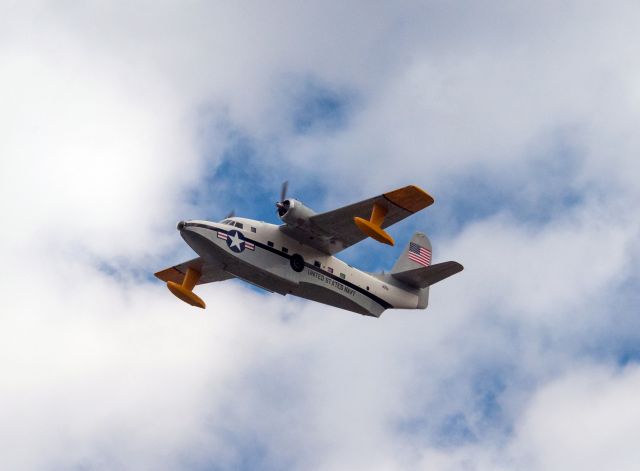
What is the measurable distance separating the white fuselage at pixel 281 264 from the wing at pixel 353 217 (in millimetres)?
636

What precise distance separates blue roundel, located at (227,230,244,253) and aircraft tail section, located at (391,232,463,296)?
332 inches

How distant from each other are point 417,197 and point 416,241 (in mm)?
11033

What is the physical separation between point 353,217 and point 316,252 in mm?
2890

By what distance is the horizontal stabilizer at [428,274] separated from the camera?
43.9m

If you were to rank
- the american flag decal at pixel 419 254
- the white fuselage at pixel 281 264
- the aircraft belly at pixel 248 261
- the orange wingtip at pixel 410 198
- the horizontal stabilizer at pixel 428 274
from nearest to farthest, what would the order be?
the orange wingtip at pixel 410 198, the aircraft belly at pixel 248 261, the white fuselage at pixel 281 264, the horizontal stabilizer at pixel 428 274, the american flag decal at pixel 419 254

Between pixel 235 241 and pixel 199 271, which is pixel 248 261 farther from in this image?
pixel 199 271

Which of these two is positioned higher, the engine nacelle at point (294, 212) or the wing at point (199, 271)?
the wing at point (199, 271)

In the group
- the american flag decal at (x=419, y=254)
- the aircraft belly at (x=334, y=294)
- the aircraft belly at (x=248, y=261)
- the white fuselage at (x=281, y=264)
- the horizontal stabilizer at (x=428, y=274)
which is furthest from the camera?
the american flag decal at (x=419, y=254)

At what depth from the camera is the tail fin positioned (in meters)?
44.3

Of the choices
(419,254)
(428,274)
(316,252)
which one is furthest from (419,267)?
(316,252)

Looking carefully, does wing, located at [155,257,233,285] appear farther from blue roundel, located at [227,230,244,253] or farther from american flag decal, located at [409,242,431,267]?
Result: american flag decal, located at [409,242,431,267]

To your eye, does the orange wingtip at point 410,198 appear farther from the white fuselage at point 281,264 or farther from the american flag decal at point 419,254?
the american flag decal at point 419,254

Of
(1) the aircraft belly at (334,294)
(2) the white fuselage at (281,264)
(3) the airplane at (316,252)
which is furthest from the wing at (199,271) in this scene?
(1) the aircraft belly at (334,294)

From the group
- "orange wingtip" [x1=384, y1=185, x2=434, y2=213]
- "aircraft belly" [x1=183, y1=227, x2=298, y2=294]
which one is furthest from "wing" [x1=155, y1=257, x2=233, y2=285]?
"orange wingtip" [x1=384, y1=185, x2=434, y2=213]
